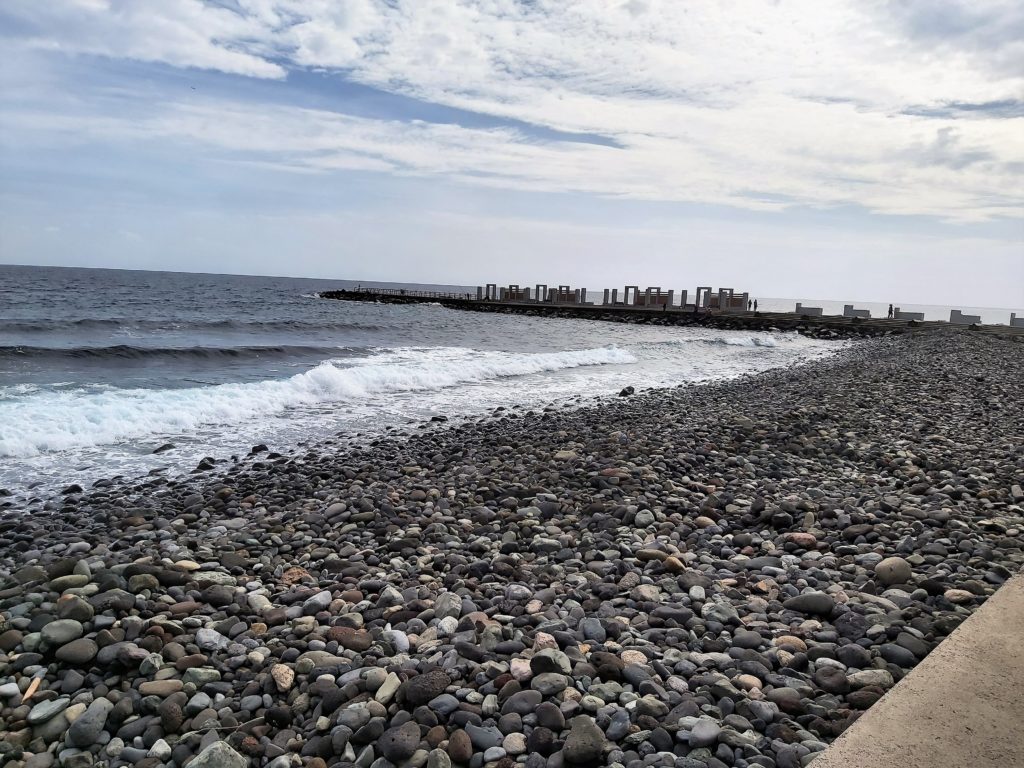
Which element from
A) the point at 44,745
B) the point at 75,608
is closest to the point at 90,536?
the point at 75,608

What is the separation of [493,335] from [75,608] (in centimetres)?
2689

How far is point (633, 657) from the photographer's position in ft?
9.53

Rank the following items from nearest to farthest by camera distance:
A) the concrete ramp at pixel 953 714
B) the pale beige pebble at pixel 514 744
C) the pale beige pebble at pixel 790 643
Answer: the concrete ramp at pixel 953 714 → the pale beige pebble at pixel 514 744 → the pale beige pebble at pixel 790 643

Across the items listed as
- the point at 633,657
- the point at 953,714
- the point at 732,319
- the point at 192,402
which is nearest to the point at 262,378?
the point at 192,402

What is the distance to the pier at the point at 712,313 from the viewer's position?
105 feet

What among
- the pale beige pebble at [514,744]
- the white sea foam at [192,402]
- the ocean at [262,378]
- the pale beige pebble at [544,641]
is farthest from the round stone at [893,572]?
the white sea foam at [192,402]

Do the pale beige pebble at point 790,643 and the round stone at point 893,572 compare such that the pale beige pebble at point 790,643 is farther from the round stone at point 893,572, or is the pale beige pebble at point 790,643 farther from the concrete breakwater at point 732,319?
the concrete breakwater at point 732,319

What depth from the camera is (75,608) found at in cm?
346

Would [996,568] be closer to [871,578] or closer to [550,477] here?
[871,578]

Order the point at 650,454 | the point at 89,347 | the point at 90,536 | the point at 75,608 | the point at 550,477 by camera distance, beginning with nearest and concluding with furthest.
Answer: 1. the point at 75,608
2. the point at 90,536
3. the point at 550,477
4. the point at 650,454
5. the point at 89,347

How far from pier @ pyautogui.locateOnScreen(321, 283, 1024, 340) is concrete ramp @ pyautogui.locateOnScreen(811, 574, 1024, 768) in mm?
28331

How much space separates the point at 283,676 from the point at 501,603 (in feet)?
3.87

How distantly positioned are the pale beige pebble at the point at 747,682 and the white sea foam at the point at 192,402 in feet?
28.1

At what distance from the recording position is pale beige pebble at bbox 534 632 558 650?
9.92 ft
